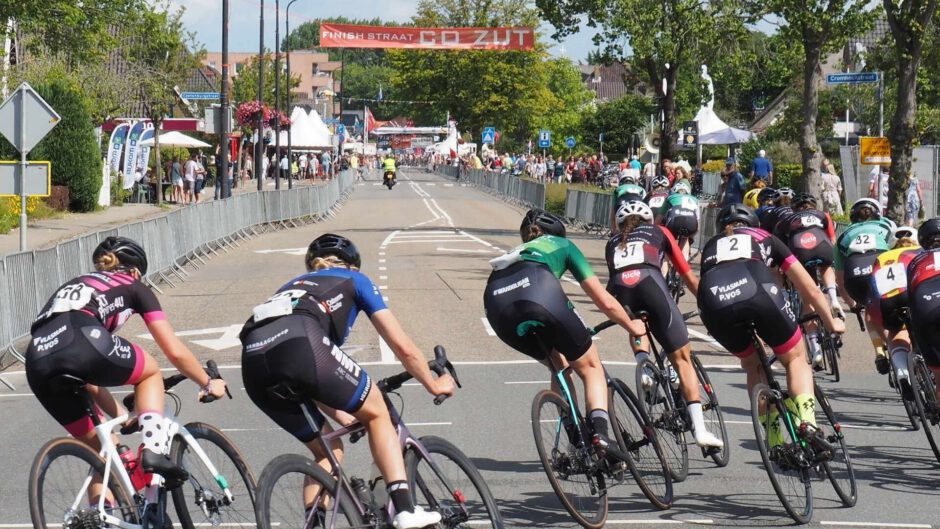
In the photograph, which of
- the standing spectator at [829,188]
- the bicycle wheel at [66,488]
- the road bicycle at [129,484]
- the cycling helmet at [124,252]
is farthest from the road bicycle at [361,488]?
the standing spectator at [829,188]

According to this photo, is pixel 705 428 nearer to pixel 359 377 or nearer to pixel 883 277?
pixel 883 277

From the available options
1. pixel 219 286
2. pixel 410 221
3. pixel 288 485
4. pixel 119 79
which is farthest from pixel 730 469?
pixel 119 79

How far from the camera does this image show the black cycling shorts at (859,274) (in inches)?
455

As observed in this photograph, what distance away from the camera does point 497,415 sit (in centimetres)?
1130

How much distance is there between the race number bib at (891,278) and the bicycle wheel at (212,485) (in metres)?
5.48

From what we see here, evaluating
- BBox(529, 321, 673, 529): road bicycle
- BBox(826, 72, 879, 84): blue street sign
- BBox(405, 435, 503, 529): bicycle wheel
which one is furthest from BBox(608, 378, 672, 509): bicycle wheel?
BBox(826, 72, 879, 84): blue street sign

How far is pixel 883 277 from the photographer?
33.4ft

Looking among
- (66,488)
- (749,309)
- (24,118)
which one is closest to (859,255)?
(749,309)

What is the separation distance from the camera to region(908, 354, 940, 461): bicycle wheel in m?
9.00

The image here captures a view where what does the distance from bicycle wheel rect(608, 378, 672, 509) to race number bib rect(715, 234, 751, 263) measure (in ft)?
3.03

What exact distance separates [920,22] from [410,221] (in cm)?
2119

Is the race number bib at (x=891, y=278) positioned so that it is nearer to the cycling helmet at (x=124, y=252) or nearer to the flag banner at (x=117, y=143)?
the cycling helmet at (x=124, y=252)

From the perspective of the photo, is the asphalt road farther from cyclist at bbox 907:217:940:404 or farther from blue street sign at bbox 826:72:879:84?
blue street sign at bbox 826:72:879:84

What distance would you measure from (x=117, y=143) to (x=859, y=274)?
1572 inches
